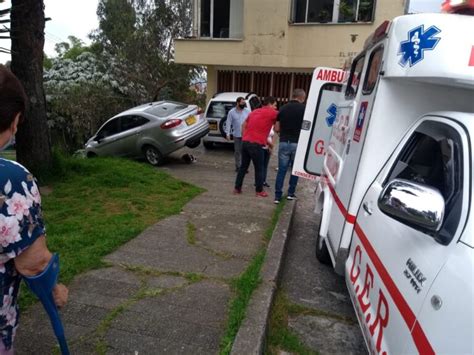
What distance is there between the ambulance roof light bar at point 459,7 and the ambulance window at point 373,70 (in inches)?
22.5

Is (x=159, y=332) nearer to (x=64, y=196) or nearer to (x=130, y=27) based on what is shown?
(x=64, y=196)

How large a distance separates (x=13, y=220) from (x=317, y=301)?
2757mm

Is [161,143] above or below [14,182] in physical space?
below

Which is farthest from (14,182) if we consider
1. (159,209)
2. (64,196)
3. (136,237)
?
(64,196)

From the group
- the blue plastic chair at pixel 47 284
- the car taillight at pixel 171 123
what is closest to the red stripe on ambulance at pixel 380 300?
the blue plastic chair at pixel 47 284

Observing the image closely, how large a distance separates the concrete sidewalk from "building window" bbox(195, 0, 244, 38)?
10994mm

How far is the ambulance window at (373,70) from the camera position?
3.02 m

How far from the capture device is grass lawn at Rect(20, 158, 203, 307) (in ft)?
13.2

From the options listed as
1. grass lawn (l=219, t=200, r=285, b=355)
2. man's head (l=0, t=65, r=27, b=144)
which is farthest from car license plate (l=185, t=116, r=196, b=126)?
man's head (l=0, t=65, r=27, b=144)

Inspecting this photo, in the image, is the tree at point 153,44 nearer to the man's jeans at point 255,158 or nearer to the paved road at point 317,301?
the man's jeans at point 255,158

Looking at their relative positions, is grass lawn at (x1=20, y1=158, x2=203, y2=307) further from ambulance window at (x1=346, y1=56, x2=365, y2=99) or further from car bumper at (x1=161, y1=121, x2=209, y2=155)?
ambulance window at (x1=346, y1=56, x2=365, y2=99)

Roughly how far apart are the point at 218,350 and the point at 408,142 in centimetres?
189

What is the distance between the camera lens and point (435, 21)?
92.7 inches

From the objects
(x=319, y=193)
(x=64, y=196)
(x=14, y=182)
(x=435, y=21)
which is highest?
(x=435, y=21)
